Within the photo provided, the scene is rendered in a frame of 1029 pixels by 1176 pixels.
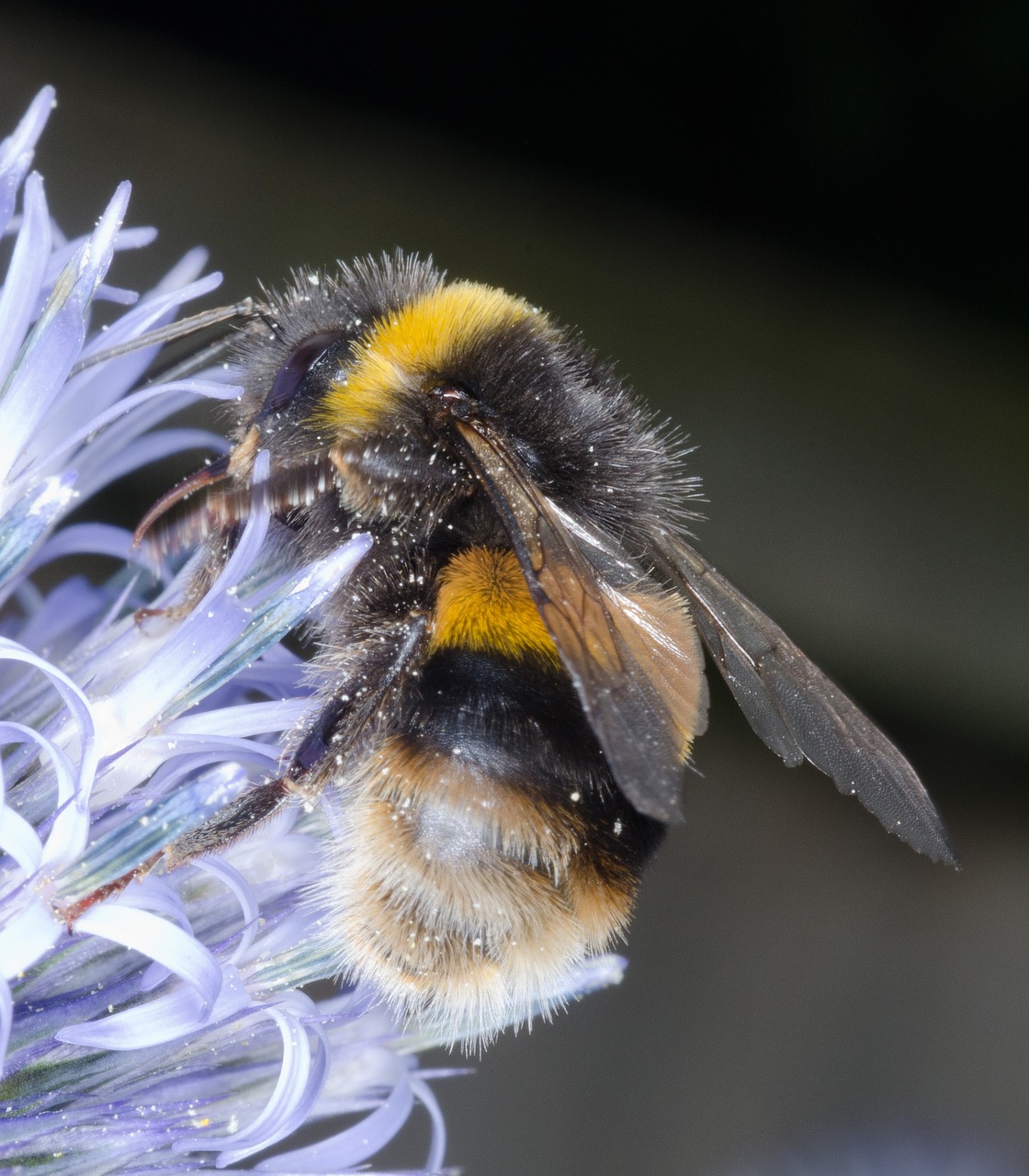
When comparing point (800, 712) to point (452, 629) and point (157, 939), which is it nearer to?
point (452, 629)

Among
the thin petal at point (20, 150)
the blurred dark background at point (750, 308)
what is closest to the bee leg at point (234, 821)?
the thin petal at point (20, 150)

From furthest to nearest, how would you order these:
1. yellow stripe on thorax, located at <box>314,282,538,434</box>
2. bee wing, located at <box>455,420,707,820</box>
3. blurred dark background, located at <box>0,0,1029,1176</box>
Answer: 1. blurred dark background, located at <box>0,0,1029,1176</box>
2. yellow stripe on thorax, located at <box>314,282,538,434</box>
3. bee wing, located at <box>455,420,707,820</box>

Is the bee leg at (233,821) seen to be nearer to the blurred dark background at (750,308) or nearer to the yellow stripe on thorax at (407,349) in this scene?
the yellow stripe on thorax at (407,349)

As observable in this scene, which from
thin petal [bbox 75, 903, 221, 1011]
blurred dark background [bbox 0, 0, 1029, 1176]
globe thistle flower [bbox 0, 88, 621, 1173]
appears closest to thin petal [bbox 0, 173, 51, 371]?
globe thistle flower [bbox 0, 88, 621, 1173]

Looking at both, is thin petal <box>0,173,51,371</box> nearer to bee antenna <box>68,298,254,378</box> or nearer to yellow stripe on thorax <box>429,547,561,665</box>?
bee antenna <box>68,298,254,378</box>

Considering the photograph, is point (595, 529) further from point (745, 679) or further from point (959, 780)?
point (959, 780)

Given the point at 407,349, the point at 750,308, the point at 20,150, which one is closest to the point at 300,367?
the point at 407,349
